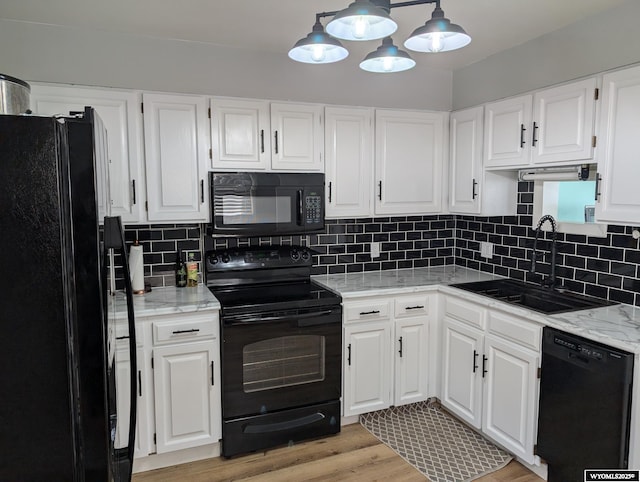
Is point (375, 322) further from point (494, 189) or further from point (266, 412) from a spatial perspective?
point (494, 189)

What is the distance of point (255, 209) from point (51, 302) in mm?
2100

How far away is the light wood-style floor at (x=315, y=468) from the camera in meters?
2.57

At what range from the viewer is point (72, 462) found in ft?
3.05

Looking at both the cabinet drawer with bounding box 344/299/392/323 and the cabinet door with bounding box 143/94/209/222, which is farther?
the cabinet drawer with bounding box 344/299/392/323

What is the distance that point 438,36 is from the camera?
6.13ft

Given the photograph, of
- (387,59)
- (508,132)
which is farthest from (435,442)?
(387,59)

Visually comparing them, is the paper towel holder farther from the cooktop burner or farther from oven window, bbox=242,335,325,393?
oven window, bbox=242,335,325,393

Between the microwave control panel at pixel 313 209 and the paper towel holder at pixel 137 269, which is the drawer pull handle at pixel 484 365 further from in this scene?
the paper towel holder at pixel 137 269

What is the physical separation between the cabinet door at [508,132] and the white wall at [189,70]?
611 millimetres

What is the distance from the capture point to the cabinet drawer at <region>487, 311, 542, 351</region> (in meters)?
2.44

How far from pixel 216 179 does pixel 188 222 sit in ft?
1.06

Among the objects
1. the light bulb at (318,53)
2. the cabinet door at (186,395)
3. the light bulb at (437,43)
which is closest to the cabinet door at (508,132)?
the light bulb at (437,43)

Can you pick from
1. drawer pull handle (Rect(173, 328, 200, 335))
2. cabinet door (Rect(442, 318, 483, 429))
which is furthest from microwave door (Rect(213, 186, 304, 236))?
cabinet door (Rect(442, 318, 483, 429))

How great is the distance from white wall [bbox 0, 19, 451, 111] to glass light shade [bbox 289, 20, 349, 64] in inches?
41.1
